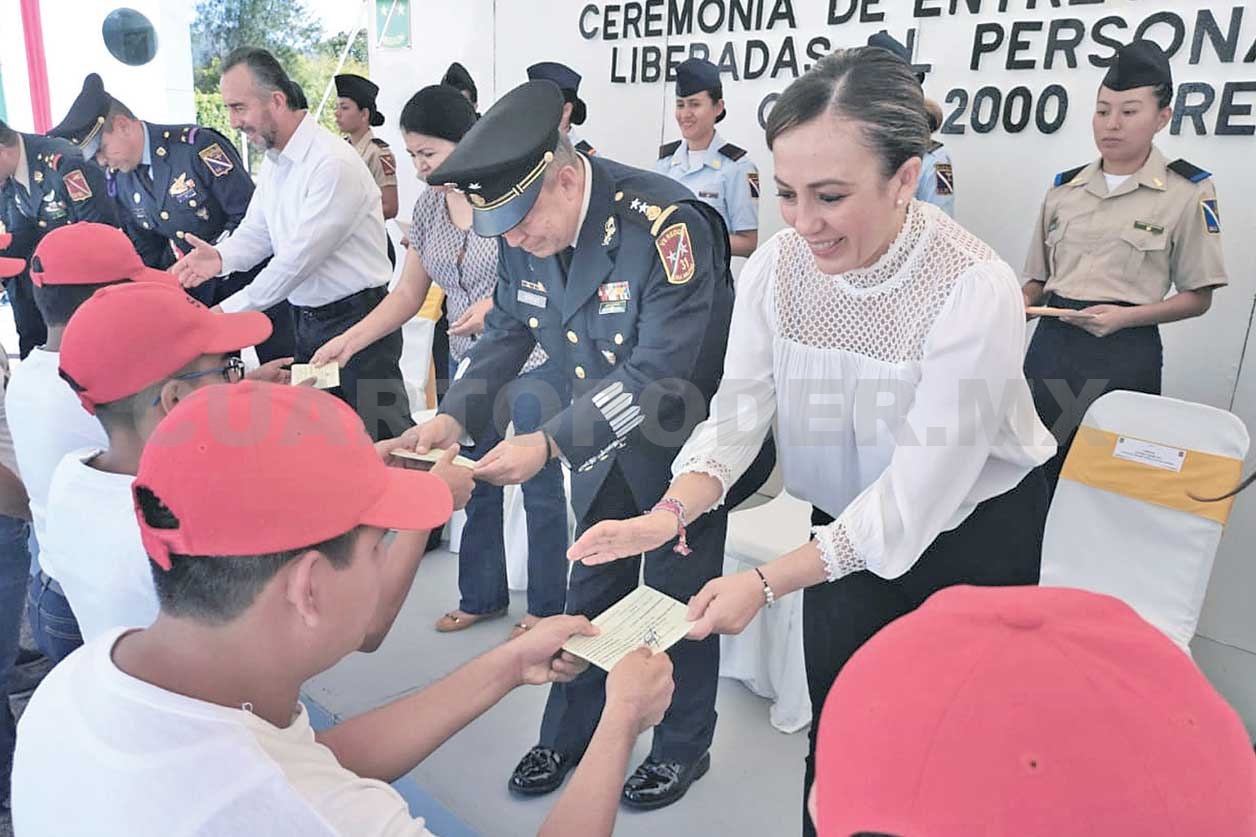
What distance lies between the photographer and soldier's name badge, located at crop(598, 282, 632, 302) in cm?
186

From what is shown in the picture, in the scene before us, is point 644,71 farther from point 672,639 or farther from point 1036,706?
point 1036,706

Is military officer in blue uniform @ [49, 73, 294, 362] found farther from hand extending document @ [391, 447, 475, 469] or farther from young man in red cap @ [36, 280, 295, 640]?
young man in red cap @ [36, 280, 295, 640]

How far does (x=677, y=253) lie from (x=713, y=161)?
7.57ft

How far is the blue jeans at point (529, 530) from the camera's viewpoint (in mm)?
2377

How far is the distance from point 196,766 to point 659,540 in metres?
0.85

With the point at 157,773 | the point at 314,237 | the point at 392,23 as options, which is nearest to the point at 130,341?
the point at 157,773

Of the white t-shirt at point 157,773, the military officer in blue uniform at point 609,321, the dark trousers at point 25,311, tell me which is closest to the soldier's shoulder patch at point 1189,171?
the military officer in blue uniform at point 609,321

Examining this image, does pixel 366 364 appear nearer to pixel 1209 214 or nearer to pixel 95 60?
pixel 1209 214

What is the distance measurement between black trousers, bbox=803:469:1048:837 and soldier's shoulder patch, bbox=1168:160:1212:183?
1.85 metres

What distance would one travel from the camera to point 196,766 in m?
0.80

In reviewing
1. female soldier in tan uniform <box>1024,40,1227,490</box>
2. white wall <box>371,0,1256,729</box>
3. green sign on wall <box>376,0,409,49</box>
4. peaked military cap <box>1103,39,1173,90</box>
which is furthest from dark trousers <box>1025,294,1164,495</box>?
green sign on wall <box>376,0,409,49</box>

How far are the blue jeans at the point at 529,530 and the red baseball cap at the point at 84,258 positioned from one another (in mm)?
1017

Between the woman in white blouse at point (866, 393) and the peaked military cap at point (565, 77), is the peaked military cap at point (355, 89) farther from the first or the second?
the woman in white blouse at point (866, 393)

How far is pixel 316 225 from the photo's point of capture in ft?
10.3
